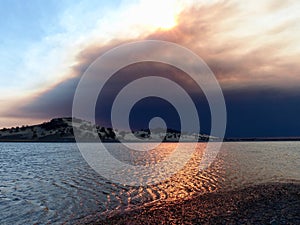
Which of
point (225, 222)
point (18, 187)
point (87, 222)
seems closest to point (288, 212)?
point (225, 222)

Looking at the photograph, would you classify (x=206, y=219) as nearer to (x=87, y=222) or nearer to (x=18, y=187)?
(x=87, y=222)

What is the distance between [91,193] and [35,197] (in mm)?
6555

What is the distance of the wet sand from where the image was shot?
20.2 m

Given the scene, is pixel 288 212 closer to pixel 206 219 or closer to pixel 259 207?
pixel 259 207

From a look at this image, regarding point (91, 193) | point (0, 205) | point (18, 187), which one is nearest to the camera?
point (0, 205)

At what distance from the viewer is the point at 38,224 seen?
2172 cm

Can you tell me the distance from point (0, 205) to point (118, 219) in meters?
14.1

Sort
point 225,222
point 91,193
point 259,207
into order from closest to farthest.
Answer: point 225,222 → point 259,207 → point 91,193

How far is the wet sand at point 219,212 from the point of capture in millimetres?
20181

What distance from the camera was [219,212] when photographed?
73.9 ft

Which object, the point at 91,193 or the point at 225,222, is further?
the point at 91,193

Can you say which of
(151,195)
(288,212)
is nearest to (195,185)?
(151,195)

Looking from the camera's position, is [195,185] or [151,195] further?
[195,185]

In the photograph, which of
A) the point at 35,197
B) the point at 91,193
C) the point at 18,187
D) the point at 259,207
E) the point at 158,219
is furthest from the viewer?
the point at 18,187
